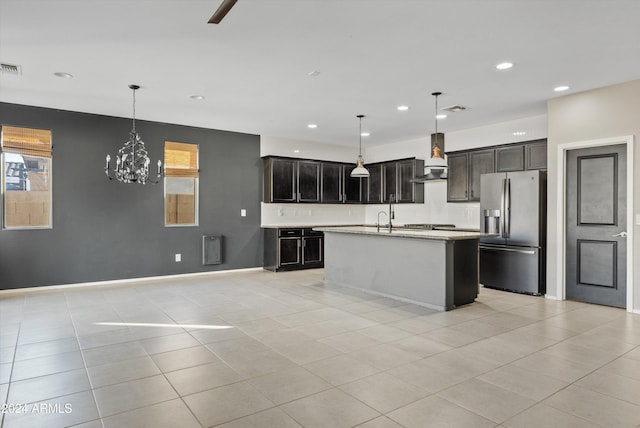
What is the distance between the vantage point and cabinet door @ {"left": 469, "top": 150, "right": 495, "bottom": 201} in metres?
6.61

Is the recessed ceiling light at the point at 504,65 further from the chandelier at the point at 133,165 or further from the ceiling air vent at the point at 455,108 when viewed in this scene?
the chandelier at the point at 133,165

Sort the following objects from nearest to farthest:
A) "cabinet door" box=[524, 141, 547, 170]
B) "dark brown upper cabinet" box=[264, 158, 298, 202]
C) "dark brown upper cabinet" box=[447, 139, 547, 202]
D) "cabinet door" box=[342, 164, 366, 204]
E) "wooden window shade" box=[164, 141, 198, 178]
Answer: "cabinet door" box=[524, 141, 547, 170] → "dark brown upper cabinet" box=[447, 139, 547, 202] → "wooden window shade" box=[164, 141, 198, 178] → "dark brown upper cabinet" box=[264, 158, 298, 202] → "cabinet door" box=[342, 164, 366, 204]

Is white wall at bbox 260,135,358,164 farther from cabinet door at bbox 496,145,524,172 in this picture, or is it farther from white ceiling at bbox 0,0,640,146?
cabinet door at bbox 496,145,524,172

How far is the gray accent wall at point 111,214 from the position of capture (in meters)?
5.75

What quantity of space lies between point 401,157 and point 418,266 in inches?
160

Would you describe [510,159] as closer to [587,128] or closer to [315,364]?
[587,128]

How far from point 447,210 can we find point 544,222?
2.10 m

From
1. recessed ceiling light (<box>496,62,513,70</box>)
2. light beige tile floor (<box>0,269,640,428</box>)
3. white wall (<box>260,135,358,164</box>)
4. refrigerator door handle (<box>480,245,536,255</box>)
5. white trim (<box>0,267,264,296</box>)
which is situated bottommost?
light beige tile floor (<box>0,269,640,428</box>)

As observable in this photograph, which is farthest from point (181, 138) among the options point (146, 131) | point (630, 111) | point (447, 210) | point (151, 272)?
point (630, 111)

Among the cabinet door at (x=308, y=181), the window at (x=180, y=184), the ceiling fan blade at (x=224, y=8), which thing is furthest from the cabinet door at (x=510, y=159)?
the ceiling fan blade at (x=224, y=8)

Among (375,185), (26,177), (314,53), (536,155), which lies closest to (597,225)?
(536,155)

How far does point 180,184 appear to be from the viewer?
7047mm

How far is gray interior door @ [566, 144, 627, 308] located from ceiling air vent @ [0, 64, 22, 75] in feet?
21.2

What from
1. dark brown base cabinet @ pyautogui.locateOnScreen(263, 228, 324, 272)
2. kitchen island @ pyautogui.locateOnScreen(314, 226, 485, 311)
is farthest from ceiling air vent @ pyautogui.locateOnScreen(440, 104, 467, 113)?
dark brown base cabinet @ pyautogui.locateOnScreen(263, 228, 324, 272)
